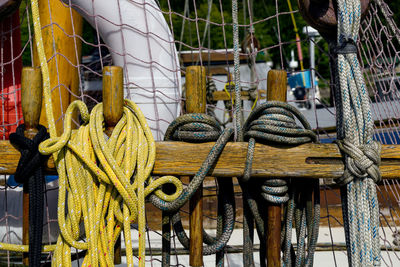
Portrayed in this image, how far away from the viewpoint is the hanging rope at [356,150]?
1.10 meters

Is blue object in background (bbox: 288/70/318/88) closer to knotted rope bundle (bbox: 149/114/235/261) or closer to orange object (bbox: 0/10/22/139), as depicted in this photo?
orange object (bbox: 0/10/22/139)

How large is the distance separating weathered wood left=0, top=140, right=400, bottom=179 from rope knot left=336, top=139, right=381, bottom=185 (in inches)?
1.1

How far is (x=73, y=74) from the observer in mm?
2363

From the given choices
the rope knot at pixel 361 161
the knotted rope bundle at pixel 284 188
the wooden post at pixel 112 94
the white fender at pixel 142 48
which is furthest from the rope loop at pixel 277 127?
the white fender at pixel 142 48

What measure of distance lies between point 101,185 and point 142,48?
1051mm

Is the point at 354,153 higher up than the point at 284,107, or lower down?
lower down

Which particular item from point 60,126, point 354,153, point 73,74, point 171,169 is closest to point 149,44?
point 73,74

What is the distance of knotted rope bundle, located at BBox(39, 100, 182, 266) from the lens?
108cm

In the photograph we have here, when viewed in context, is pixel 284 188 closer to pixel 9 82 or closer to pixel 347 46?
pixel 347 46

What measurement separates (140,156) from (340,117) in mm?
584

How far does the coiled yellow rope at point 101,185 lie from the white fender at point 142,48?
34.7 inches

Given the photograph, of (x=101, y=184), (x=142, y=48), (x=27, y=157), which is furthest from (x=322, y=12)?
(x=142, y=48)

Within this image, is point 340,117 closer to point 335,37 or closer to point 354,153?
point 354,153

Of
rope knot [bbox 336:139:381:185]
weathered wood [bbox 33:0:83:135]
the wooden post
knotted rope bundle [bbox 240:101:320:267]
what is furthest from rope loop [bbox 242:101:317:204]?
weathered wood [bbox 33:0:83:135]
